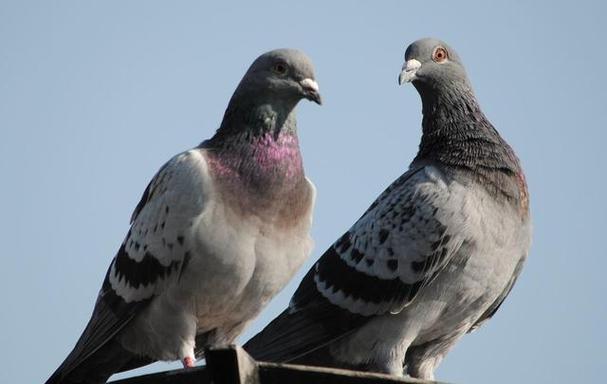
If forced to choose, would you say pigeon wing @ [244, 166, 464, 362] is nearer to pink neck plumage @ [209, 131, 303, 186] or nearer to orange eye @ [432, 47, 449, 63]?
pink neck plumage @ [209, 131, 303, 186]

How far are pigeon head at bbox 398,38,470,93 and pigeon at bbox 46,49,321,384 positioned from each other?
1.32 metres

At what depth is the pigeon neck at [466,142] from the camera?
8977mm

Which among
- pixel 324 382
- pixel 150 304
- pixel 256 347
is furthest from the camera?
pixel 256 347

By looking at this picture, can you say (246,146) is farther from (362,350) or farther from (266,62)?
(362,350)

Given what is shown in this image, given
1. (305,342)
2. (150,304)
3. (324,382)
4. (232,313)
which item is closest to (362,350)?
(305,342)

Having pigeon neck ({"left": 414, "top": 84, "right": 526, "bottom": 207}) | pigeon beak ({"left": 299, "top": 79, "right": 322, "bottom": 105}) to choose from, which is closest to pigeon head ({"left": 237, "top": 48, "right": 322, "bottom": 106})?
pigeon beak ({"left": 299, "top": 79, "right": 322, "bottom": 105})

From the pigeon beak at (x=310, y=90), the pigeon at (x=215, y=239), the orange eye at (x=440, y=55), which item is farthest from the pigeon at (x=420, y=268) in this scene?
the pigeon beak at (x=310, y=90)

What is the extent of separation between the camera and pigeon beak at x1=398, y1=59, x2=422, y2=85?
9.55 metres

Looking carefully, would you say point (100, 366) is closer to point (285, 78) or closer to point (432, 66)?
point (285, 78)

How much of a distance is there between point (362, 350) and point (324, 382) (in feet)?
11.3

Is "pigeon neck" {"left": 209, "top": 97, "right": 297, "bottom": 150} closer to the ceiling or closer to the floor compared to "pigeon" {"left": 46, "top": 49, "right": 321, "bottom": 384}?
closer to the ceiling

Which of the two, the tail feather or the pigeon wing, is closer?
the pigeon wing

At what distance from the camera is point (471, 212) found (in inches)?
340

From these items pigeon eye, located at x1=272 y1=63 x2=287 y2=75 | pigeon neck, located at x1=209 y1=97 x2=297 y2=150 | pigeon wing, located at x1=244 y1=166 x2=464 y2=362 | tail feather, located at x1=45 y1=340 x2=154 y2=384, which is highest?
pigeon eye, located at x1=272 y1=63 x2=287 y2=75
